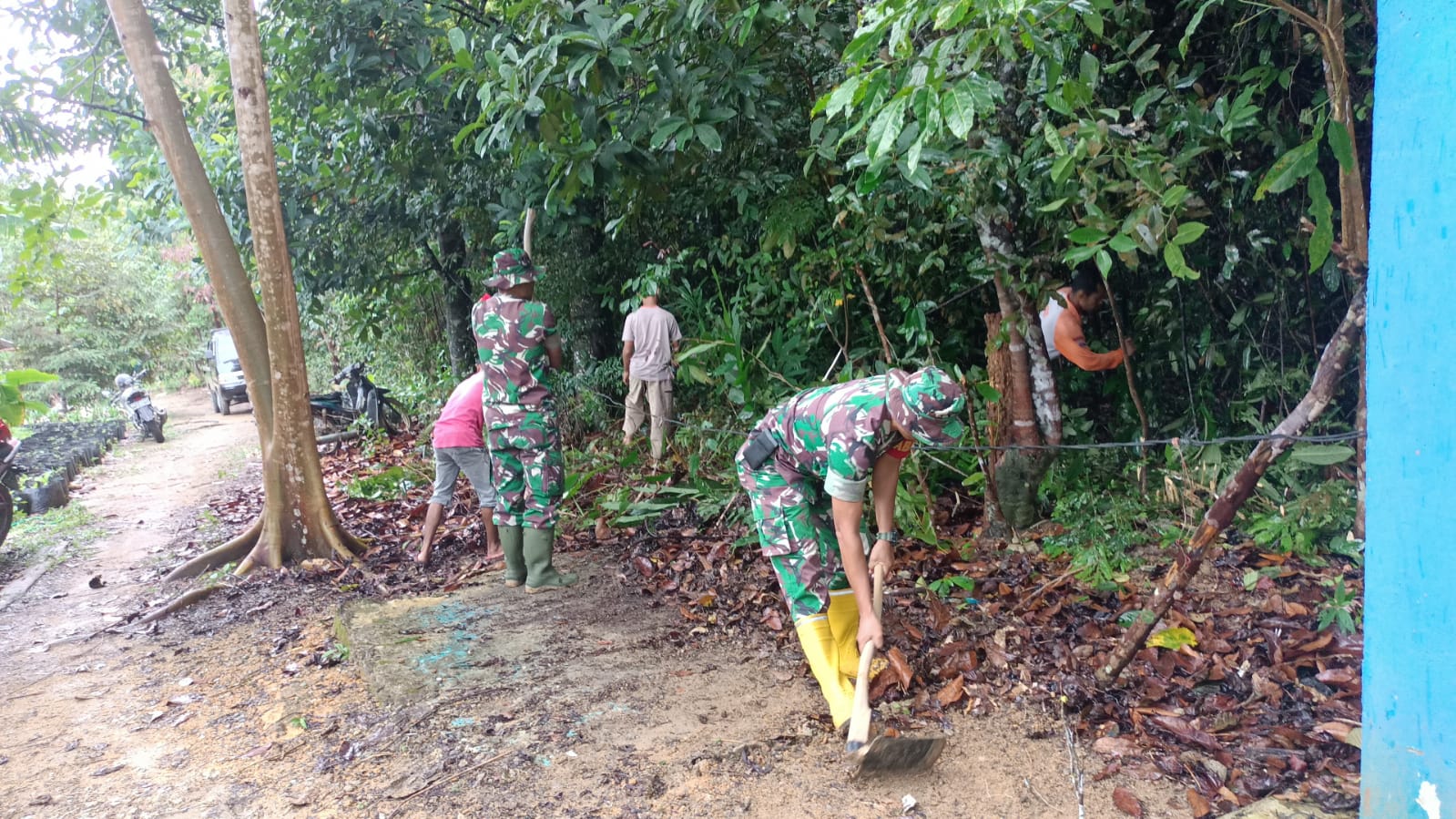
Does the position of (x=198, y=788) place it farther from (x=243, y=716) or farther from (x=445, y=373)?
(x=445, y=373)

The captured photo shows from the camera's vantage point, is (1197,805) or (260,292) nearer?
(1197,805)

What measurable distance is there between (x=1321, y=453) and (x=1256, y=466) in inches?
57.5

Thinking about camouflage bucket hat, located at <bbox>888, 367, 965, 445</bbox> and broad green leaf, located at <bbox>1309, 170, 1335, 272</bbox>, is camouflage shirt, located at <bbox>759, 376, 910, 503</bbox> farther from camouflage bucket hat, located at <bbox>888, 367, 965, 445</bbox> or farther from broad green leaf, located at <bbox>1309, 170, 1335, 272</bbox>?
broad green leaf, located at <bbox>1309, 170, 1335, 272</bbox>

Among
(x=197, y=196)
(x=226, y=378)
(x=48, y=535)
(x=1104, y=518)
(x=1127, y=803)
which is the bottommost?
(x=1127, y=803)

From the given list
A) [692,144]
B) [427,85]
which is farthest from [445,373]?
[692,144]

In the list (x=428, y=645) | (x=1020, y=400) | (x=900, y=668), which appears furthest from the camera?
(x=1020, y=400)

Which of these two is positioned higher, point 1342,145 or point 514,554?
point 1342,145

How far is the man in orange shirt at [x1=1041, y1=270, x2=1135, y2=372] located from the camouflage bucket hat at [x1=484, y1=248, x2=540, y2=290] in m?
2.90

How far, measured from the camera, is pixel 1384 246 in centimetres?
192

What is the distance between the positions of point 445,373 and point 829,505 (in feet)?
32.2

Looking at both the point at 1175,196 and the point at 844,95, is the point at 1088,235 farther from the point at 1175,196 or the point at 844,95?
the point at 844,95

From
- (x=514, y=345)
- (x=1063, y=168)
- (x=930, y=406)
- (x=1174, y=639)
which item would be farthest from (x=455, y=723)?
(x=1063, y=168)

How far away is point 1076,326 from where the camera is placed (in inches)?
191

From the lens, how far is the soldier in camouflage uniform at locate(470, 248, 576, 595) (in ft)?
16.0
